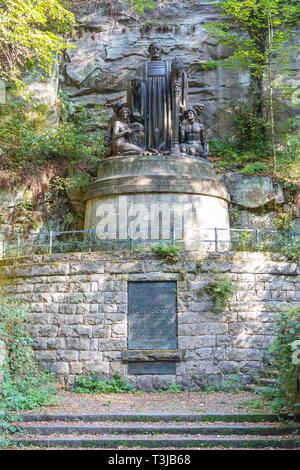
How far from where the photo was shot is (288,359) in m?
8.68

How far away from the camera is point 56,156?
18.4 m

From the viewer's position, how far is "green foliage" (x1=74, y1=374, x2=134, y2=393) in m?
11.4

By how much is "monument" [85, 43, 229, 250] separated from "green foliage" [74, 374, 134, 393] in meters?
3.15

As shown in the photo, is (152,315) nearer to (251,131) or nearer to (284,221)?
(284,221)

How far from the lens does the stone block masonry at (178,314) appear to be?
11633 mm

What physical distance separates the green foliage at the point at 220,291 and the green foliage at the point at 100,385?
242 cm

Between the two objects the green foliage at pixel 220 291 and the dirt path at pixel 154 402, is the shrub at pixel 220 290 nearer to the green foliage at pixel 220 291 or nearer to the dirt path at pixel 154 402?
the green foliage at pixel 220 291

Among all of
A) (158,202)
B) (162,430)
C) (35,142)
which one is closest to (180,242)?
(158,202)

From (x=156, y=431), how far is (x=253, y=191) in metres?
11.1

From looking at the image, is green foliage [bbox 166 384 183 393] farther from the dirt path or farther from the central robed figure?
the central robed figure

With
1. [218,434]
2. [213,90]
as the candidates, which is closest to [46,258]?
[218,434]

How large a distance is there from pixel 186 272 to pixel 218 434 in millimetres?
4251

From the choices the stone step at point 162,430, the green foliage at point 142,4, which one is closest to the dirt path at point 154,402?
the stone step at point 162,430

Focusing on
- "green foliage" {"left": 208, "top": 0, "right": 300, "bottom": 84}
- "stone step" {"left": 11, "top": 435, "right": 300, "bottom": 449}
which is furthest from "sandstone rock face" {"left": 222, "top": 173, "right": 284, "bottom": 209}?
"stone step" {"left": 11, "top": 435, "right": 300, "bottom": 449}
